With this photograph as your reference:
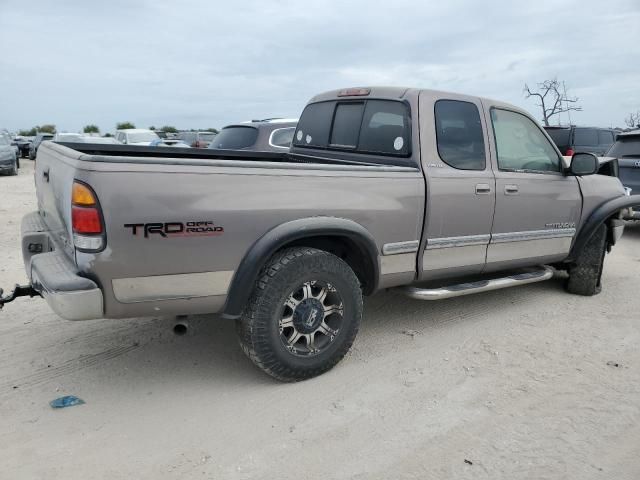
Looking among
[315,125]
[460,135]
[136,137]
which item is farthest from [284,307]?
[136,137]

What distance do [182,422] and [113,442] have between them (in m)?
0.38

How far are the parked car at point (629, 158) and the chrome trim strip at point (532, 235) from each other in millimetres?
4217

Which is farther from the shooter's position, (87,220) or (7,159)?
(7,159)

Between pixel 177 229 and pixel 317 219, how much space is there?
2.90 ft

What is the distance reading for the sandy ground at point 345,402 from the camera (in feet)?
8.95

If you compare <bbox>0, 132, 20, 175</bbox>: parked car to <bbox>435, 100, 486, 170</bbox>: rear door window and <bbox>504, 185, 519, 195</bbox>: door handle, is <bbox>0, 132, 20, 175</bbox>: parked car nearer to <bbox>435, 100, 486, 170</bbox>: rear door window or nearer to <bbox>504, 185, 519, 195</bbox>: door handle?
<bbox>435, 100, 486, 170</bbox>: rear door window

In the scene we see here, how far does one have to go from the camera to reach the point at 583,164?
4.75 meters

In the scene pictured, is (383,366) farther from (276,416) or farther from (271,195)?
(271,195)

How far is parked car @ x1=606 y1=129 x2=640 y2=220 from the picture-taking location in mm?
8484

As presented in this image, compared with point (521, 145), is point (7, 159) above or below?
below

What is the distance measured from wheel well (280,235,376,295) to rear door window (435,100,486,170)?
101 cm

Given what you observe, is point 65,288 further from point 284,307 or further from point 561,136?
point 561,136

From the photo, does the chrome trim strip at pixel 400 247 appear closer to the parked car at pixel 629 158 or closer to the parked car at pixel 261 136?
the parked car at pixel 261 136

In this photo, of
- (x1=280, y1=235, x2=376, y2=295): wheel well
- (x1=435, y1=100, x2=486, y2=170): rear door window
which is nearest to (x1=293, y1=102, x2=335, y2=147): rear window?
(x1=435, y1=100, x2=486, y2=170): rear door window
